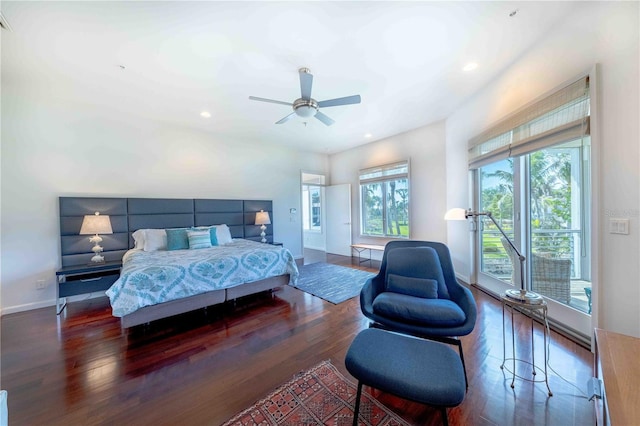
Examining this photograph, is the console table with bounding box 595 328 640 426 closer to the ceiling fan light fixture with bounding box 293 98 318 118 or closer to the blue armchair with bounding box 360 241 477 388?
the blue armchair with bounding box 360 241 477 388

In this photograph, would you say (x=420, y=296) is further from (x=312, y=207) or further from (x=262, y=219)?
(x=312, y=207)

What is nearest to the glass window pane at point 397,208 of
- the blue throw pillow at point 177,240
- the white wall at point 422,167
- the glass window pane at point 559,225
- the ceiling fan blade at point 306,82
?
→ the white wall at point 422,167

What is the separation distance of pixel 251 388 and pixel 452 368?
4.46 feet

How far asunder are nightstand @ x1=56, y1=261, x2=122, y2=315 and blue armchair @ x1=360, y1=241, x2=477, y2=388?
347cm

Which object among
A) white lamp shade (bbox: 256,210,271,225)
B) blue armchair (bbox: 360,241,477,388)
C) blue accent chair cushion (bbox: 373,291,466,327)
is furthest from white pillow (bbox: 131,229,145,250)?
blue accent chair cushion (bbox: 373,291,466,327)

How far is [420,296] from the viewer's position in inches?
79.4

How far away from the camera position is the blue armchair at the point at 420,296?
172cm

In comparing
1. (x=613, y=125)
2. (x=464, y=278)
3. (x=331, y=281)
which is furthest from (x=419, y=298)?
(x=464, y=278)

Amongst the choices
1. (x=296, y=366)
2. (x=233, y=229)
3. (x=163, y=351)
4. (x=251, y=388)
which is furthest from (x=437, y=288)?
(x=233, y=229)

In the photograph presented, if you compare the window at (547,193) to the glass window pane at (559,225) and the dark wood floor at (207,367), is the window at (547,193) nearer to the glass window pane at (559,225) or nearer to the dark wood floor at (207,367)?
the glass window pane at (559,225)

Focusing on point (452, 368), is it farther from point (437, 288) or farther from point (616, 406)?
point (437, 288)

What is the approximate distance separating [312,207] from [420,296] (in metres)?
5.66

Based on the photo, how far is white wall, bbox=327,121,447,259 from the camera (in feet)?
14.3

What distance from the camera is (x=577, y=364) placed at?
179 cm
